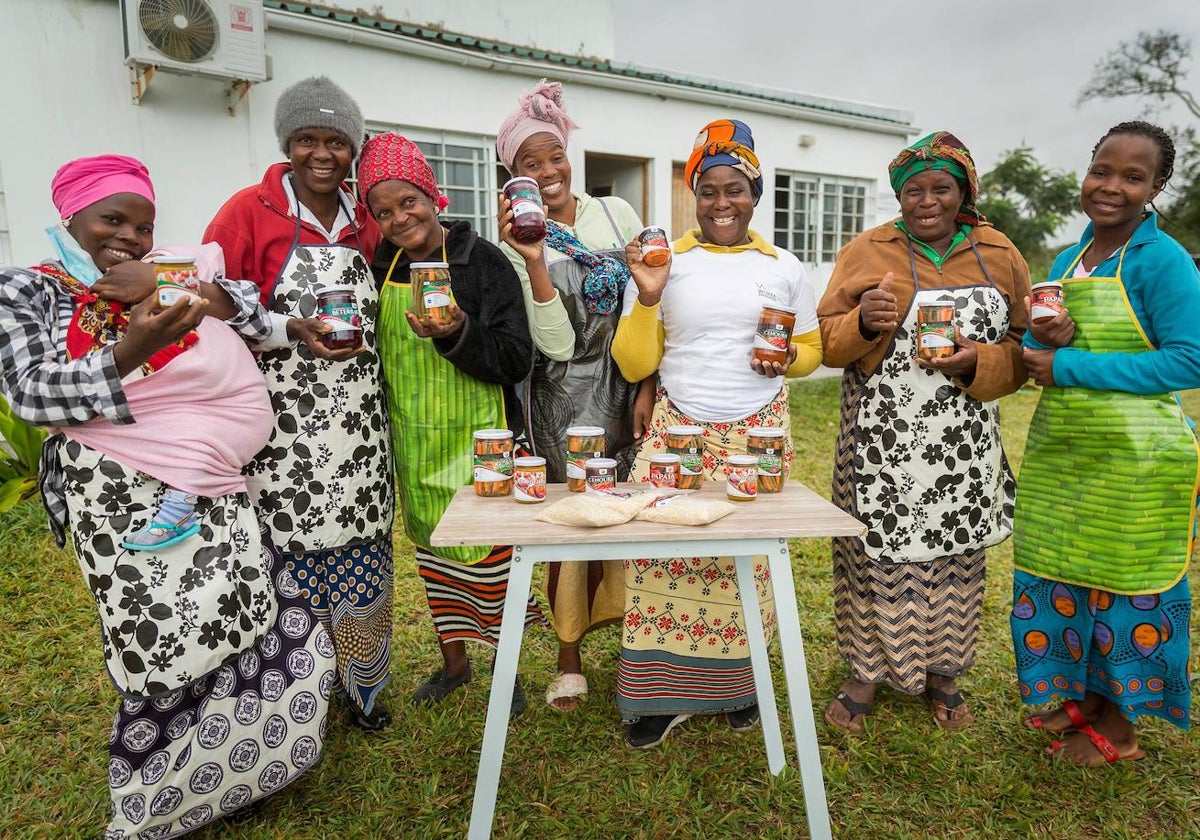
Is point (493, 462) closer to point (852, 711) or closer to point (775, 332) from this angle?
point (775, 332)

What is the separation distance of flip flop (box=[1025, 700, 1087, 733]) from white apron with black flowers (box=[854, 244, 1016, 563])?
64 centimetres

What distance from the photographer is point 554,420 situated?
270 centimetres

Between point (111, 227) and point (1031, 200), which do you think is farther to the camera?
point (1031, 200)

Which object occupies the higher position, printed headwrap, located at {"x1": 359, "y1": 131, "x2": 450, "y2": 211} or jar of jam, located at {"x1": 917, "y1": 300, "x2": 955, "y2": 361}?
printed headwrap, located at {"x1": 359, "y1": 131, "x2": 450, "y2": 211}

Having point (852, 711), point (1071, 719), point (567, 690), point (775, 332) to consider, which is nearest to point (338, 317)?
point (775, 332)

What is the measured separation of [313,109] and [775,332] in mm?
1509

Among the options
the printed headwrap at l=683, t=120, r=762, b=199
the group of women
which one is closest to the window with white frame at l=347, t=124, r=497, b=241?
the group of women

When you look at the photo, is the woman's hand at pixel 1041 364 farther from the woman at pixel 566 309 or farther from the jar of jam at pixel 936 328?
the woman at pixel 566 309

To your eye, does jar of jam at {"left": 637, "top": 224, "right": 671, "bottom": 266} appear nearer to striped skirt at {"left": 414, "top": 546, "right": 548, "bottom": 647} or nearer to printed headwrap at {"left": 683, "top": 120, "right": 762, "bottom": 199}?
printed headwrap at {"left": 683, "top": 120, "right": 762, "bottom": 199}

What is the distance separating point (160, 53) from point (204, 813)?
18.0 feet

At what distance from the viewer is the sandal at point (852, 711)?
2.73 metres

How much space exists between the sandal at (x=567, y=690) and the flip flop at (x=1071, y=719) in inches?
65.4

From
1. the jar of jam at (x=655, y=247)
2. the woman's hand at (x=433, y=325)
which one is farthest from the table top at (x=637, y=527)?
the jar of jam at (x=655, y=247)

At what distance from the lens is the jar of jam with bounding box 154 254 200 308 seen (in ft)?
5.57
